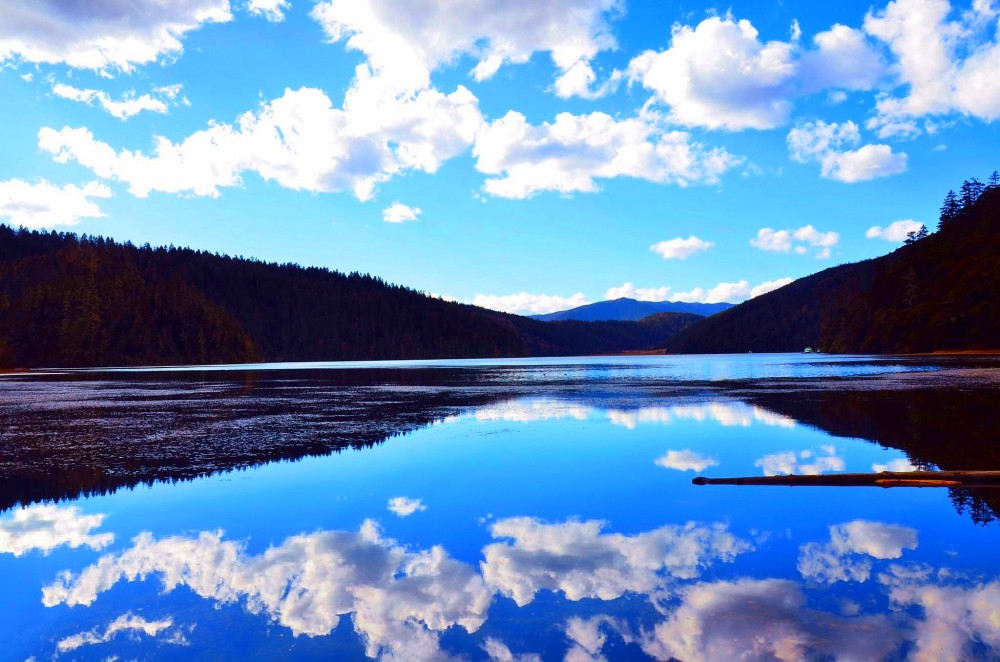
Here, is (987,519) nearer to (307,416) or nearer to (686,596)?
(686,596)

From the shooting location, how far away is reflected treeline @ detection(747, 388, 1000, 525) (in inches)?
711

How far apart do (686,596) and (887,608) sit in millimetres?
2606

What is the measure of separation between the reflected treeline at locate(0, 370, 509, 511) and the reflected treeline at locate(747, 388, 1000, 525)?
1909cm

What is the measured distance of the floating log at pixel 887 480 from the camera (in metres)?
15.6

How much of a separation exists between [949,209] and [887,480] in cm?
21589

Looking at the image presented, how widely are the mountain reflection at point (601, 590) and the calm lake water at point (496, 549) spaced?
0.05 m

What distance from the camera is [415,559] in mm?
11523

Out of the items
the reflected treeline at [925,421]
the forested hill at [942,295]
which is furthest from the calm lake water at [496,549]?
the forested hill at [942,295]

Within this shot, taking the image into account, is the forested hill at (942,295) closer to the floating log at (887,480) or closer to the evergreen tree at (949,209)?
the evergreen tree at (949,209)

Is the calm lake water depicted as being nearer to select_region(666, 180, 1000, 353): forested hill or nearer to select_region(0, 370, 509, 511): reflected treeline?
select_region(0, 370, 509, 511): reflected treeline

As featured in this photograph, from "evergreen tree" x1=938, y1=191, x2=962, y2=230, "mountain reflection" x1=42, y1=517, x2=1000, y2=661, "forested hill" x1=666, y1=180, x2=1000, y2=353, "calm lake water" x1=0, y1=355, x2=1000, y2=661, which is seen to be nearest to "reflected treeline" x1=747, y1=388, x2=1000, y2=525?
"calm lake water" x1=0, y1=355, x2=1000, y2=661

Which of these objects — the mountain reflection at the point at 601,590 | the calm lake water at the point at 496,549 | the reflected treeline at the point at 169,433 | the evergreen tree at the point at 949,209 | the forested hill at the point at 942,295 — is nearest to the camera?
the mountain reflection at the point at 601,590

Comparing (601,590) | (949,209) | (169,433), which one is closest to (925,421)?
(601,590)

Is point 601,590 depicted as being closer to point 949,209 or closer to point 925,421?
point 925,421
